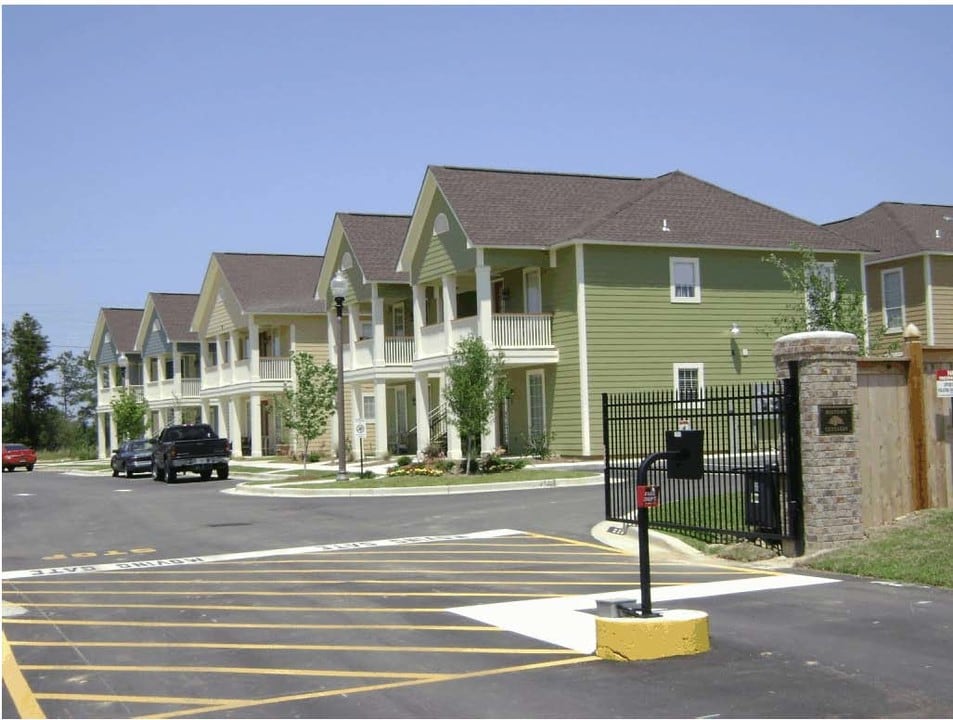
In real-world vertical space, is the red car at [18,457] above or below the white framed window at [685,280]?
below

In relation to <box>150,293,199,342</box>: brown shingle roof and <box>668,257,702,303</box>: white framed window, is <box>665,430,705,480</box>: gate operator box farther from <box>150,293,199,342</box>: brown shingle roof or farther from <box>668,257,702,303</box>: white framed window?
<box>150,293,199,342</box>: brown shingle roof

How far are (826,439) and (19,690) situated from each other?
9509 millimetres

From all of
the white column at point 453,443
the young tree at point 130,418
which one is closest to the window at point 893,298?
the white column at point 453,443

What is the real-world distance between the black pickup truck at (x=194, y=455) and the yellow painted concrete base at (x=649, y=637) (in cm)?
A: 3034

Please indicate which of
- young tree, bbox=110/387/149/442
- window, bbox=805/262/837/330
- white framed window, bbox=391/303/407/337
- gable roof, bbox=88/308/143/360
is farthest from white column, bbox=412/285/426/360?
gable roof, bbox=88/308/143/360

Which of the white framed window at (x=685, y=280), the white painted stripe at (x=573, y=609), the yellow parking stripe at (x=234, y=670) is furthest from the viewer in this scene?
the white framed window at (x=685, y=280)

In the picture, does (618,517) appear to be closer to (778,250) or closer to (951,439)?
(951,439)

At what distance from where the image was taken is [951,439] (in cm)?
1612

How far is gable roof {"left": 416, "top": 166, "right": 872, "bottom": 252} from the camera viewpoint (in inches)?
1401

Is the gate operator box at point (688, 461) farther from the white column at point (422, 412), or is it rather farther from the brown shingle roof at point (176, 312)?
the brown shingle roof at point (176, 312)

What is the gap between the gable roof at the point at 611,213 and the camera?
35594 millimetres

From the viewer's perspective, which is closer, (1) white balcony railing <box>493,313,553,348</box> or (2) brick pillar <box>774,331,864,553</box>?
(2) brick pillar <box>774,331,864,553</box>

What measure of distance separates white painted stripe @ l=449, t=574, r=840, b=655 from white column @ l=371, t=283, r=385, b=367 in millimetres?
30973

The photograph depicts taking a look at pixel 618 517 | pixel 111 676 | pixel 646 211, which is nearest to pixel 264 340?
pixel 646 211
